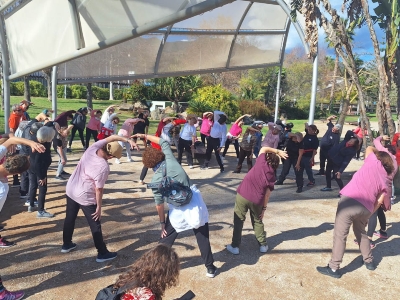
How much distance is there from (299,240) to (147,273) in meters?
3.61

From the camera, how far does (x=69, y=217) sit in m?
4.23

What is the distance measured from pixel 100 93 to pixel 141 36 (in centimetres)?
3118

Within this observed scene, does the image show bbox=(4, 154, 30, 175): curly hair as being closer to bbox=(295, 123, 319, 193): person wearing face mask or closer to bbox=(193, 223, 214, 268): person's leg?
bbox=(193, 223, 214, 268): person's leg

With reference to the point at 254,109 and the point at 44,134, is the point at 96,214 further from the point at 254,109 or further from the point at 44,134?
the point at 254,109

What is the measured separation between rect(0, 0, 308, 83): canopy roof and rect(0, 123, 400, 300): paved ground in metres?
2.66

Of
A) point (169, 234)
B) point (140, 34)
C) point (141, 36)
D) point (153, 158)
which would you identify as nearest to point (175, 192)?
point (153, 158)

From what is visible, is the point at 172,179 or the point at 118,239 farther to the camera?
the point at 118,239

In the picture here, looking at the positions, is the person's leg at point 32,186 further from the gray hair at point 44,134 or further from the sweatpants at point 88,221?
the sweatpants at point 88,221

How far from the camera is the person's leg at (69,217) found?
416 centimetres

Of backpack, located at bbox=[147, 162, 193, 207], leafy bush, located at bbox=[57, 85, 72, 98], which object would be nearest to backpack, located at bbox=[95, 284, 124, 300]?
backpack, located at bbox=[147, 162, 193, 207]

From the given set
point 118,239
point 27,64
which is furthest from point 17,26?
point 118,239

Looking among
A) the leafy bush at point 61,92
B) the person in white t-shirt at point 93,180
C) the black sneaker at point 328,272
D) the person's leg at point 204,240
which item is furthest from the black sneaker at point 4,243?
the leafy bush at point 61,92

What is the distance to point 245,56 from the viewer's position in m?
12.7

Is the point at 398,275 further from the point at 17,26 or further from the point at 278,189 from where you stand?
the point at 17,26
